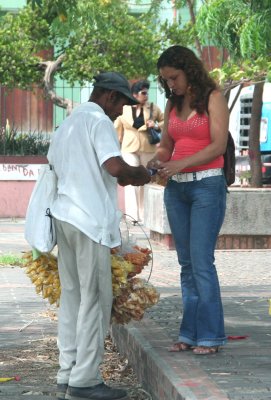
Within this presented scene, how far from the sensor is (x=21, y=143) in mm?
20375

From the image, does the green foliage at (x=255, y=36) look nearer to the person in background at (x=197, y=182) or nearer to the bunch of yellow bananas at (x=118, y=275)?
the person in background at (x=197, y=182)

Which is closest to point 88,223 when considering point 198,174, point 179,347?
point 198,174

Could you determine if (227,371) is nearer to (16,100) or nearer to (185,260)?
(185,260)

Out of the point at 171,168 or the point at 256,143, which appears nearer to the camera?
the point at 171,168

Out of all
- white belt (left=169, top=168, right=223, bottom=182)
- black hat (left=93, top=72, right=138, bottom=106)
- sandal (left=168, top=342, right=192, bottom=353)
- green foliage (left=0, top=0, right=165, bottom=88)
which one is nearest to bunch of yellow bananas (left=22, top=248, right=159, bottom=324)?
sandal (left=168, top=342, right=192, bottom=353)

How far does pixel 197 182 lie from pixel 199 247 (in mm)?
377

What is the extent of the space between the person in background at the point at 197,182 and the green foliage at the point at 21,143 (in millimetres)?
12648

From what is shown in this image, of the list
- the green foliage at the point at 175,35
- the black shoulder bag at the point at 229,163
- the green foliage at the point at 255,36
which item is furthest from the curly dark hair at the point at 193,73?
the green foliage at the point at 175,35

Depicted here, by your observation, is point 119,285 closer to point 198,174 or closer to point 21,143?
point 198,174

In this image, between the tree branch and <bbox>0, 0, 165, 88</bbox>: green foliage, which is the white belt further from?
the tree branch

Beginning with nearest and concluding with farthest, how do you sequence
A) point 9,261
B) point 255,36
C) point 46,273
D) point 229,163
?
point 46,273 < point 229,163 < point 255,36 < point 9,261

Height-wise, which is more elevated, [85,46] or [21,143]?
[85,46]

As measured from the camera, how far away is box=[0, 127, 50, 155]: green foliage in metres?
20.3

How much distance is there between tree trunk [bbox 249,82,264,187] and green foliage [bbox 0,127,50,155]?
3.84m
